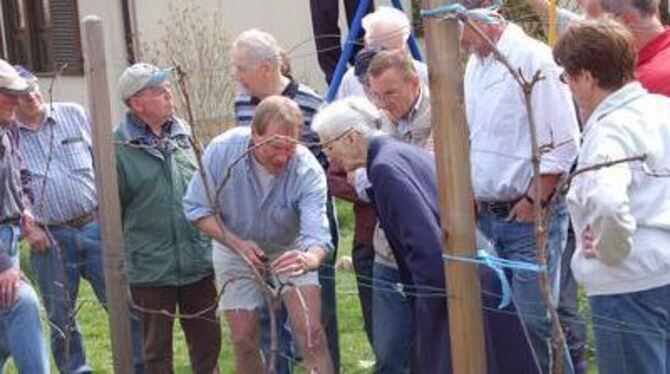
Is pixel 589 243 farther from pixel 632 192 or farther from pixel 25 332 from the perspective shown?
pixel 25 332

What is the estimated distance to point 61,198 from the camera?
6.58 meters

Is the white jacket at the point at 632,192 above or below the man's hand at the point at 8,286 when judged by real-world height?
above

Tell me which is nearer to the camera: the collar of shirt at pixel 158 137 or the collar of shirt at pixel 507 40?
the collar of shirt at pixel 507 40

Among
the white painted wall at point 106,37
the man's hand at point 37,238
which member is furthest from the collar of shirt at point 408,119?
the white painted wall at point 106,37

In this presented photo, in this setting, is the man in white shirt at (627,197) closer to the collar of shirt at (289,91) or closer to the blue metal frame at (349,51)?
the collar of shirt at (289,91)

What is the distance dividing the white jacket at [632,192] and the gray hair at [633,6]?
0.81 m

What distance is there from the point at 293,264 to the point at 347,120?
0.61m

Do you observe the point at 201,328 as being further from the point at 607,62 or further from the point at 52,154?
the point at 607,62

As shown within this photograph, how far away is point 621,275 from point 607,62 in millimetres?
643

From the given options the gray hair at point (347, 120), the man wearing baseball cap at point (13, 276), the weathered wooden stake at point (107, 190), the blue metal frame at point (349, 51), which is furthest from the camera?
the blue metal frame at point (349, 51)

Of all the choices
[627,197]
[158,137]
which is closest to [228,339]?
[158,137]

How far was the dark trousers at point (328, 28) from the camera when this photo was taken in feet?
31.1

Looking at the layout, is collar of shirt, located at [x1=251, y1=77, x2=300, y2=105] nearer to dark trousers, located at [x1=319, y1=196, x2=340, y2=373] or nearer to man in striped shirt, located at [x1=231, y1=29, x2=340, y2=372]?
man in striped shirt, located at [x1=231, y1=29, x2=340, y2=372]

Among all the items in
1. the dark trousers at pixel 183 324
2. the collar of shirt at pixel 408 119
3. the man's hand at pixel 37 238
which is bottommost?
the dark trousers at pixel 183 324
